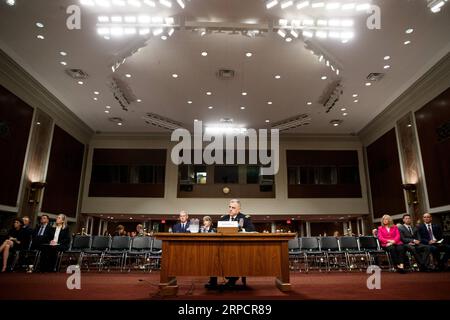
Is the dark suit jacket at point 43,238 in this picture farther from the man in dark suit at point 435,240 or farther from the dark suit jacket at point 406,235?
the man in dark suit at point 435,240

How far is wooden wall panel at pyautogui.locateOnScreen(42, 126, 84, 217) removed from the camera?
37.0 ft

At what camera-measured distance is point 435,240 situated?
7.33m

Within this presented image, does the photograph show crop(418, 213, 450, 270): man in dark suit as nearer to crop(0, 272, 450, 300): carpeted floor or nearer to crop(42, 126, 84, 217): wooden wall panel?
crop(0, 272, 450, 300): carpeted floor

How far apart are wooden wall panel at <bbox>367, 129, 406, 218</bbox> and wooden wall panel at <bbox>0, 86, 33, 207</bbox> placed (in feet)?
43.6

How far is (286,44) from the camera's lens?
795 centimetres

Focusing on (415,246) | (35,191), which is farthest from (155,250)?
(415,246)

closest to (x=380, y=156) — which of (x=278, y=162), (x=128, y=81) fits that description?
(x=278, y=162)

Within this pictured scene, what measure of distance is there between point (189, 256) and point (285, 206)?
36.5ft

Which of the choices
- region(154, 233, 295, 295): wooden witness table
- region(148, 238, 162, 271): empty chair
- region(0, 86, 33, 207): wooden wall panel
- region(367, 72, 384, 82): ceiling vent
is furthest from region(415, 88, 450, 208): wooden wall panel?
region(0, 86, 33, 207): wooden wall panel

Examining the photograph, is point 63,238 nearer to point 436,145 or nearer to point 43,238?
point 43,238

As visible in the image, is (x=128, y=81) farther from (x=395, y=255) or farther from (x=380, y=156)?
(x=380, y=156)

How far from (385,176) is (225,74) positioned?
26.5ft

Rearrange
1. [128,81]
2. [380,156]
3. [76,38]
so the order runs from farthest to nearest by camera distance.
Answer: [380,156], [128,81], [76,38]
